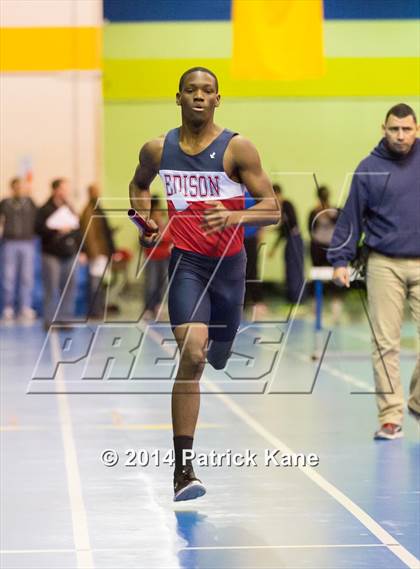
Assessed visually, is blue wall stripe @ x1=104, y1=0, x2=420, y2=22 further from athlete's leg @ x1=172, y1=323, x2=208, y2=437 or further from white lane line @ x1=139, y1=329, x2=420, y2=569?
white lane line @ x1=139, y1=329, x2=420, y2=569

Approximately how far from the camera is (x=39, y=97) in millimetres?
20719

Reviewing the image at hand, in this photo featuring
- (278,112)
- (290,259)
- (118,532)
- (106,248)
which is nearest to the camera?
(118,532)

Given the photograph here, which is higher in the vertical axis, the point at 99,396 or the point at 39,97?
the point at 39,97

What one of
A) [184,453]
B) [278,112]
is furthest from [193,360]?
[278,112]

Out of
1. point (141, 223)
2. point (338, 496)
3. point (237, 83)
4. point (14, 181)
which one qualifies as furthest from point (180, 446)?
point (237, 83)

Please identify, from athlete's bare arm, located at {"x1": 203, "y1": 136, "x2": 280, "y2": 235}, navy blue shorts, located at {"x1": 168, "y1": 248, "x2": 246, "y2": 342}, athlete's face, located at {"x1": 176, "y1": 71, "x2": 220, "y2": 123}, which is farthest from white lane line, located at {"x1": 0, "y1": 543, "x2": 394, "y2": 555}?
athlete's face, located at {"x1": 176, "y1": 71, "x2": 220, "y2": 123}

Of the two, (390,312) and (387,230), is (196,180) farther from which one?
(390,312)

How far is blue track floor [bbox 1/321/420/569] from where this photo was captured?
7137 mm

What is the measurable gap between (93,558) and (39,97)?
1452 centimetres

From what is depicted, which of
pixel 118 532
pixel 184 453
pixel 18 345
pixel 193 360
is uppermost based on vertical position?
pixel 193 360

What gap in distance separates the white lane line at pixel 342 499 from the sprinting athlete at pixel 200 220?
123cm

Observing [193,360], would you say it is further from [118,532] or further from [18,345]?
[18,345]

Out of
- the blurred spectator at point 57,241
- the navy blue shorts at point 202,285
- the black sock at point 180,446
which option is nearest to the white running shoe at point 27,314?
the blurred spectator at point 57,241

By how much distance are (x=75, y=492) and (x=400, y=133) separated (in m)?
3.20
